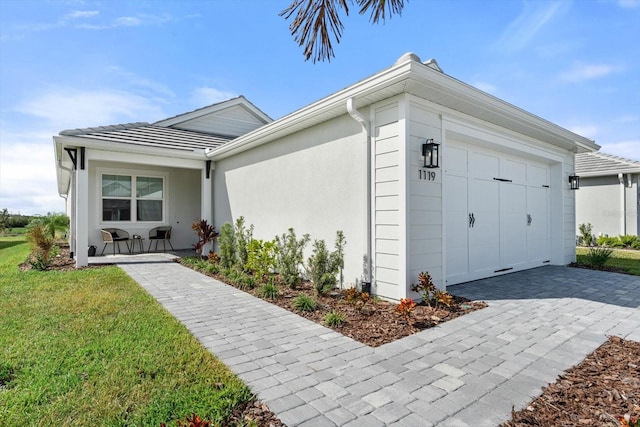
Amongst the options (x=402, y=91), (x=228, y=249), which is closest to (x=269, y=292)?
(x=228, y=249)

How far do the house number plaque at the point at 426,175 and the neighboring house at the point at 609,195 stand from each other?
13.3 meters

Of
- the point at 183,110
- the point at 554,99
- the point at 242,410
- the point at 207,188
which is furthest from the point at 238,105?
the point at 242,410

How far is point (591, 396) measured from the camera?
2.49 m

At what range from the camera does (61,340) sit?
11.5 feet

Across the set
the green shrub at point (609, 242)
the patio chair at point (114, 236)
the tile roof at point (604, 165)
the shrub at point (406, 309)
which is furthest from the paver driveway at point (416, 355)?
the tile roof at point (604, 165)

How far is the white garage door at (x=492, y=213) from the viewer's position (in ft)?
19.8

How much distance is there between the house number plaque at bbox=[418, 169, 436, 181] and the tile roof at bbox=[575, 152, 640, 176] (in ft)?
43.5

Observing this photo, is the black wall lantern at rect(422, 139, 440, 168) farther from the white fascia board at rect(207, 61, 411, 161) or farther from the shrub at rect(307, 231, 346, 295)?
the shrub at rect(307, 231, 346, 295)

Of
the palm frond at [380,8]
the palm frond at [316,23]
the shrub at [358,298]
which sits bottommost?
the shrub at [358,298]

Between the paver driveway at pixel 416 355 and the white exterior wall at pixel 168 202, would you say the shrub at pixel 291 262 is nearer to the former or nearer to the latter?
the paver driveway at pixel 416 355

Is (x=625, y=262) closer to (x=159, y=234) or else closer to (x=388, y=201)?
(x=388, y=201)

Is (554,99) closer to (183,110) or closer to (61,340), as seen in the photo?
(61,340)

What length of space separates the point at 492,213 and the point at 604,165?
11578mm

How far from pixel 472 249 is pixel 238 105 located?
444 inches
